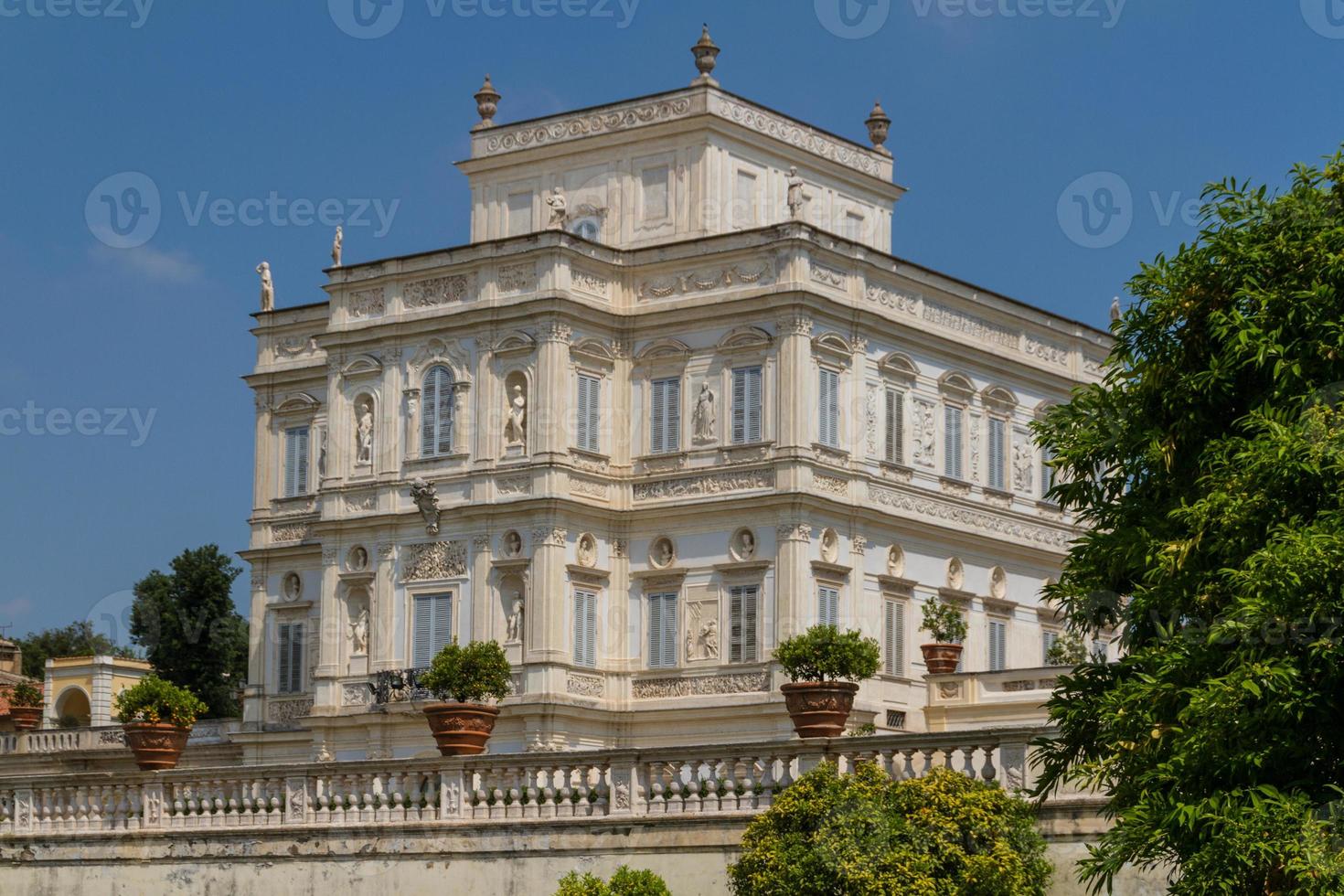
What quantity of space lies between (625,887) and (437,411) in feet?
81.4

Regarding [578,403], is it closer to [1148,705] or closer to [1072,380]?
[1072,380]

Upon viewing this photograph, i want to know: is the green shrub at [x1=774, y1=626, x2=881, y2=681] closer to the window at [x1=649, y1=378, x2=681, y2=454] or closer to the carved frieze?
the window at [x1=649, y1=378, x2=681, y2=454]

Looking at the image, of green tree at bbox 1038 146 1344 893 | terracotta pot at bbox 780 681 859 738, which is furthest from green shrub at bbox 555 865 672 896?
green tree at bbox 1038 146 1344 893

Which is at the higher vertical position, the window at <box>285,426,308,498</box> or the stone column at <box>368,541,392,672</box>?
the window at <box>285,426,308,498</box>

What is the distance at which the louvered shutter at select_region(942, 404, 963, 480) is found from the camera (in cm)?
4616

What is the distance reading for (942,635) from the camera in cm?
4028

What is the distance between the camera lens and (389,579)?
4512cm

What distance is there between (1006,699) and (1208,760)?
1845 cm

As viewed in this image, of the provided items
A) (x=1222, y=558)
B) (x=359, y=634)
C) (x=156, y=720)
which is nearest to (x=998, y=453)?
(x=359, y=634)

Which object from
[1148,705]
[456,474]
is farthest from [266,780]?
[456,474]

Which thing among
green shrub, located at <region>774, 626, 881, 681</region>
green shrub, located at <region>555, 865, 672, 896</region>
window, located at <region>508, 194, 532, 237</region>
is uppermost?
window, located at <region>508, 194, 532, 237</region>

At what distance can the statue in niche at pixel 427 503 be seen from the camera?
146 ft

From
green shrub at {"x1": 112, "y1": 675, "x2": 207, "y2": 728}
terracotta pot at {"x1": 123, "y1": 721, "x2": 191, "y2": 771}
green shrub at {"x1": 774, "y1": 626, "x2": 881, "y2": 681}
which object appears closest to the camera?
green shrub at {"x1": 774, "y1": 626, "x2": 881, "y2": 681}

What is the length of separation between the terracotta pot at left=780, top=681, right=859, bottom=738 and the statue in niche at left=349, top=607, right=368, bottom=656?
898 inches
